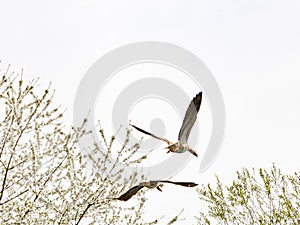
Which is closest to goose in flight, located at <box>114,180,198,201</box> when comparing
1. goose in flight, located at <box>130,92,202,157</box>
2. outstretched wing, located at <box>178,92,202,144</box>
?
goose in flight, located at <box>130,92,202,157</box>

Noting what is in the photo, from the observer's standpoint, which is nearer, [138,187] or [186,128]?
[138,187]

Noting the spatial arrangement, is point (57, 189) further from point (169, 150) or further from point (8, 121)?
point (169, 150)

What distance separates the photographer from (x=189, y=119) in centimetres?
424

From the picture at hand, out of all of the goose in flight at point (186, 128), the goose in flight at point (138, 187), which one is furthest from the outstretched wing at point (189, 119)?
the goose in flight at point (138, 187)

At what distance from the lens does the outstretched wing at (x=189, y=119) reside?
4.11m

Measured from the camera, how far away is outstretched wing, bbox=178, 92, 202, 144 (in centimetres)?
411

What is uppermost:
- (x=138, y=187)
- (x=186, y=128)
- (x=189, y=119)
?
(x=189, y=119)

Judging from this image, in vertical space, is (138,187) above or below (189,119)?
below

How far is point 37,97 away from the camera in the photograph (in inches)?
257

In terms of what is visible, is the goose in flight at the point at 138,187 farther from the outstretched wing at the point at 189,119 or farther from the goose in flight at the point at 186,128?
the outstretched wing at the point at 189,119

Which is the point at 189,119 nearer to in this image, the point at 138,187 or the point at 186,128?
the point at 186,128

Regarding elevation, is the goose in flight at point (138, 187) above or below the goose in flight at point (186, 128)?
A: below

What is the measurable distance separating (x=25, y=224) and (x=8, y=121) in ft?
5.36

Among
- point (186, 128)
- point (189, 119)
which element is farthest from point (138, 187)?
point (189, 119)
